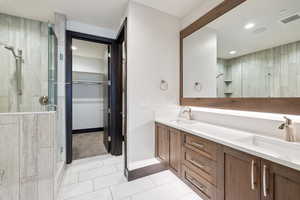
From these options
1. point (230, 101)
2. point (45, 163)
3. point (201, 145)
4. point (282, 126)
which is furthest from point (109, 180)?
point (282, 126)

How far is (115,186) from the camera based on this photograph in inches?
A: 70.6

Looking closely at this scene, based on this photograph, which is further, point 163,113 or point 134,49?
point 163,113

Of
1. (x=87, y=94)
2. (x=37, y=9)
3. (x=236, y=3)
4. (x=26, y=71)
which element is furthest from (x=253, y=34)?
(x=87, y=94)

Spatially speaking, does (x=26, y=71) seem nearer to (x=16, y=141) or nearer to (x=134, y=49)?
(x=16, y=141)

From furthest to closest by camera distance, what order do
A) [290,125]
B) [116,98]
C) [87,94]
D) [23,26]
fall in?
[87,94] < [116,98] < [23,26] < [290,125]

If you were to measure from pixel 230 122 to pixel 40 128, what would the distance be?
89.2 inches

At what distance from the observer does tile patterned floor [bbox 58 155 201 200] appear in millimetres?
1596

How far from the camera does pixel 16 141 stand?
1.43 m

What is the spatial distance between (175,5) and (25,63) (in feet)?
9.16

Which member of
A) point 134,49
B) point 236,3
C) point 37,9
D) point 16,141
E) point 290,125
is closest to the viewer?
point 290,125

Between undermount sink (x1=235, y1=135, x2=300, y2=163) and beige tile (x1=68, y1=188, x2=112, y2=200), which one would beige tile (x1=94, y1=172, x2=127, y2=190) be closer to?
beige tile (x1=68, y1=188, x2=112, y2=200)

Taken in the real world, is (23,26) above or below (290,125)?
above

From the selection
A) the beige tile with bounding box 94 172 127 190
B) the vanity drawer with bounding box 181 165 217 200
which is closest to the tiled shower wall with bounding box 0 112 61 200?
the beige tile with bounding box 94 172 127 190

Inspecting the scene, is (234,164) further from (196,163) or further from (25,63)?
(25,63)
